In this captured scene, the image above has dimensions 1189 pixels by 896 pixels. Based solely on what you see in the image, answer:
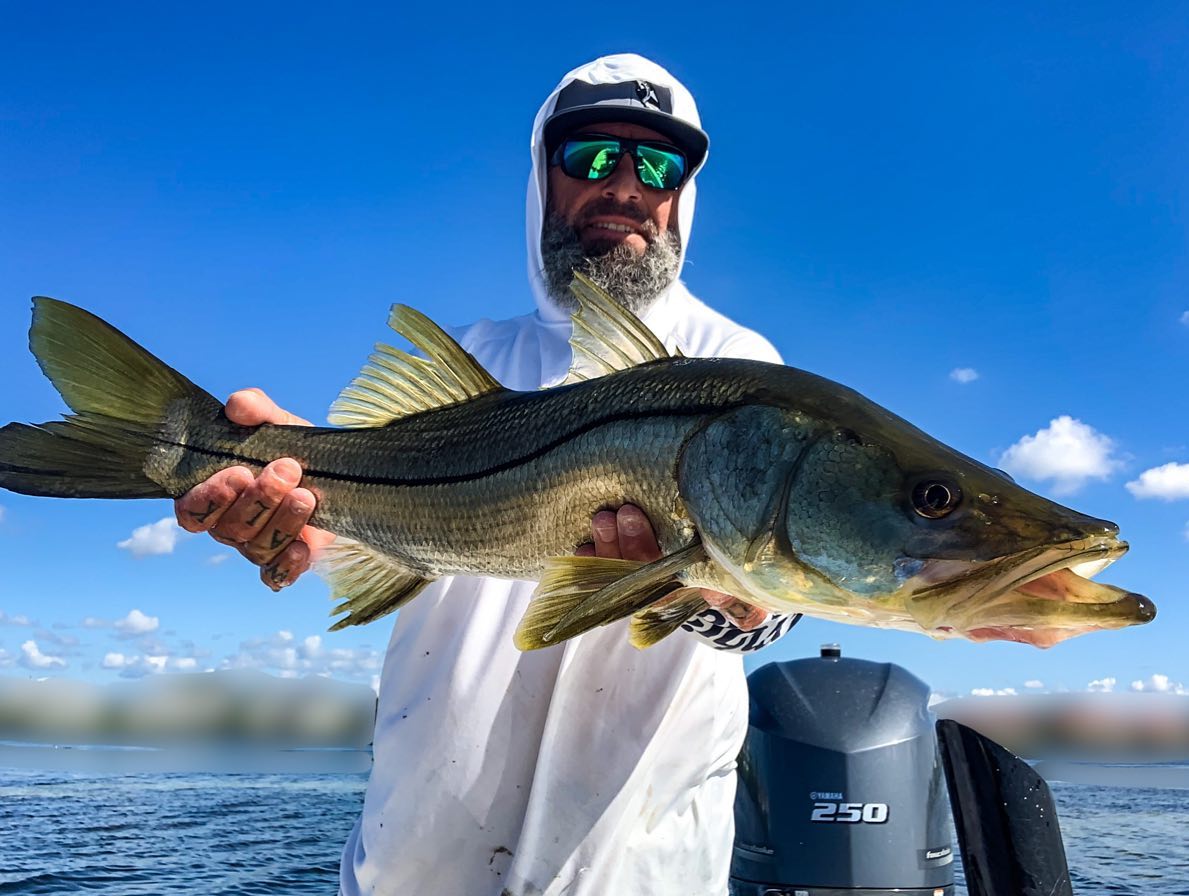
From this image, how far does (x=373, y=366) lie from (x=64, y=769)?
27.8 meters

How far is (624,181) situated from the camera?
4898mm

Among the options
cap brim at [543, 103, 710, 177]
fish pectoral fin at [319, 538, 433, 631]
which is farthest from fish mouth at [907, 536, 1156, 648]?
cap brim at [543, 103, 710, 177]

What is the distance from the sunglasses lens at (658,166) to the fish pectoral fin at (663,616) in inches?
120

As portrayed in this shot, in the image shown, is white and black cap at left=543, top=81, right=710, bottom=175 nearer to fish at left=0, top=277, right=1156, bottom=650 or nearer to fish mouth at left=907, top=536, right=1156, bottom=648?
fish at left=0, top=277, right=1156, bottom=650

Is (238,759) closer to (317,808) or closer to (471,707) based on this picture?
(317,808)

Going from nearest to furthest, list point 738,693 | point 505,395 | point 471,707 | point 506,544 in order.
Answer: point 506,544 < point 505,395 < point 471,707 < point 738,693

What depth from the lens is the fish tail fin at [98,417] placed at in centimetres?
288

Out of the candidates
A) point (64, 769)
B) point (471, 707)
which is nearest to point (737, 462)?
point (471, 707)

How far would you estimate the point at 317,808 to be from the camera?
17.8 meters

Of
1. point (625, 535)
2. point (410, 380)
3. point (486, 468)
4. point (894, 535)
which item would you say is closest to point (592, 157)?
point (410, 380)

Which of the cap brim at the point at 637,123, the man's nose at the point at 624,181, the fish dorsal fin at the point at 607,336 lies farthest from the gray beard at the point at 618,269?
the fish dorsal fin at the point at 607,336

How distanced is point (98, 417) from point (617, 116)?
3160 mm

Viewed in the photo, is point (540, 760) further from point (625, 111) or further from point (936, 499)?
point (625, 111)

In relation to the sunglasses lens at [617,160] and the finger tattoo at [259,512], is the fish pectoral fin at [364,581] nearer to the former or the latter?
the finger tattoo at [259,512]
